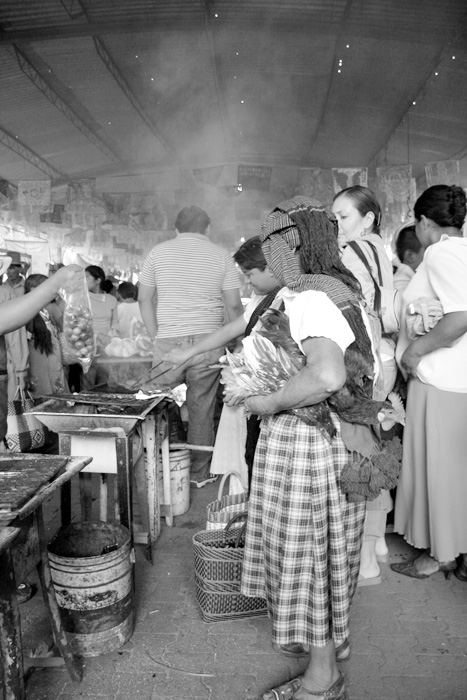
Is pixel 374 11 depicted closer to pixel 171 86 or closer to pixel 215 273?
pixel 171 86

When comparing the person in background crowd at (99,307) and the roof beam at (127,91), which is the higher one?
the roof beam at (127,91)

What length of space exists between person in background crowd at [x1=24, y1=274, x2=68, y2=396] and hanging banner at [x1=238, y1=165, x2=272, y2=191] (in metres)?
6.57

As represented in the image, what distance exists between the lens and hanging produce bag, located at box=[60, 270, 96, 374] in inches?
116

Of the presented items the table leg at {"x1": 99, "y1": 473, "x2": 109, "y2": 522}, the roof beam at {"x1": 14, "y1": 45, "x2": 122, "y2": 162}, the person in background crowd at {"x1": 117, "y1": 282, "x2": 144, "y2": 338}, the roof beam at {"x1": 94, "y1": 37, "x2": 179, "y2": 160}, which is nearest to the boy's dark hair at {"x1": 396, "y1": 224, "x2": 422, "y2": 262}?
the table leg at {"x1": 99, "y1": 473, "x2": 109, "y2": 522}

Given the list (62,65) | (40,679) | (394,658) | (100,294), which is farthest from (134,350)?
(62,65)

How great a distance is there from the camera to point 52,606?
88.2 inches

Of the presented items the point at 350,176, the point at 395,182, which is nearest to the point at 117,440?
the point at 350,176

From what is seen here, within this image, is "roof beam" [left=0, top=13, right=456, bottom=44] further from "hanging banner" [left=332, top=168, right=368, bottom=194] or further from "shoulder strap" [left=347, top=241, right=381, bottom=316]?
"shoulder strap" [left=347, top=241, right=381, bottom=316]

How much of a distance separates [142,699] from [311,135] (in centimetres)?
1172

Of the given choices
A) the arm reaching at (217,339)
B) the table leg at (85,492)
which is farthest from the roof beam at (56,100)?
the table leg at (85,492)

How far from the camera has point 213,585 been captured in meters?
2.70

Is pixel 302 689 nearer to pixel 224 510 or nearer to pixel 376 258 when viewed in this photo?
pixel 224 510

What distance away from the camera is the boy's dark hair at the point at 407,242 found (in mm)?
4027

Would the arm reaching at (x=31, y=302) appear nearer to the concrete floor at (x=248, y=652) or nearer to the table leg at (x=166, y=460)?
the concrete floor at (x=248, y=652)
